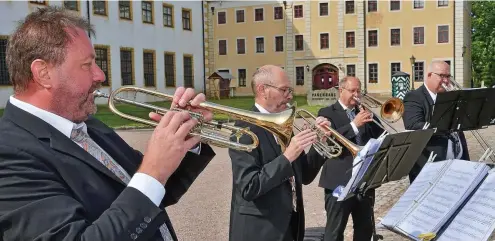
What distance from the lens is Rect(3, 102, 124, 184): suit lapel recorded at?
1865 millimetres

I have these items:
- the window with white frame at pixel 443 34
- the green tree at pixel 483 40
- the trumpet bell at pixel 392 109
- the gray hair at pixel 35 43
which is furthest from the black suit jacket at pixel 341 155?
the green tree at pixel 483 40

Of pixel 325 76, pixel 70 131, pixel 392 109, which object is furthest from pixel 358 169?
pixel 325 76

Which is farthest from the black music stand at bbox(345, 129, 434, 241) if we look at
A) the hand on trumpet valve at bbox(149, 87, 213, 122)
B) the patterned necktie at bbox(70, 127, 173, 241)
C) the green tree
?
the green tree

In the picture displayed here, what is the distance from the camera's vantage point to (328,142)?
4.36 m

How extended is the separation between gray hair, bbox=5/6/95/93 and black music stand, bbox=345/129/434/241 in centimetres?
228

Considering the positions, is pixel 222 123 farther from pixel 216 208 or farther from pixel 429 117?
pixel 216 208

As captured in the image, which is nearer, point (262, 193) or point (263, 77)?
point (262, 193)

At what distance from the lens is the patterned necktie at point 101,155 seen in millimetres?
2090

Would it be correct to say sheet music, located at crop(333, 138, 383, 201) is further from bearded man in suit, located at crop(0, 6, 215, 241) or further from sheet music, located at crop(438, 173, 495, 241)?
bearded man in suit, located at crop(0, 6, 215, 241)

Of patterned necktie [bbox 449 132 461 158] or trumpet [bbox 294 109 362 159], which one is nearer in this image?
trumpet [bbox 294 109 362 159]

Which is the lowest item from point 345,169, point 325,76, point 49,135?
point 345,169

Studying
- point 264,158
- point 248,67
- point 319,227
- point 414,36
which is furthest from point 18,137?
point 248,67

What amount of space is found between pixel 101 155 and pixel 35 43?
568 millimetres

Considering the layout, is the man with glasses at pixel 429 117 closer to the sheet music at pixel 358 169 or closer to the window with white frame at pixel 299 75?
the sheet music at pixel 358 169
